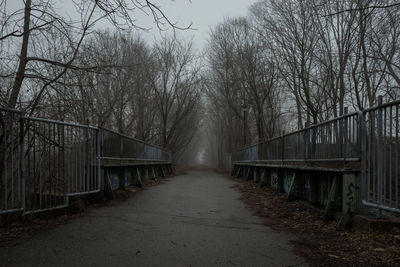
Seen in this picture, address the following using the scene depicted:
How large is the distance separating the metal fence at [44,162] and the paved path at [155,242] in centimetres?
63

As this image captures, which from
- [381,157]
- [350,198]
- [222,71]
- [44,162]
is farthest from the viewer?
[222,71]

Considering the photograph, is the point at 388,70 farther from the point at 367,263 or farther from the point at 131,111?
the point at 131,111

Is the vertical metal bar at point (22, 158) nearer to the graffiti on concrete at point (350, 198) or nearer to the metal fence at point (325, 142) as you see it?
the graffiti on concrete at point (350, 198)

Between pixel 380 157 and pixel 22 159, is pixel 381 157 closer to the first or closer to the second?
pixel 380 157

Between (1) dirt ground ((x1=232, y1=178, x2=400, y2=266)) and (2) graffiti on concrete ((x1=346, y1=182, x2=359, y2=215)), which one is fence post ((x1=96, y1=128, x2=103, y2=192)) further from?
(2) graffiti on concrete ((x1=346, y1=182, x2=359, y2=215))

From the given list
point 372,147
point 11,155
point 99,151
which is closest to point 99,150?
point 99,151

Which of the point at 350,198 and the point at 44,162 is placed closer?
the point at 350,198

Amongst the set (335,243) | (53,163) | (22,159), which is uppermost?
(22,159)

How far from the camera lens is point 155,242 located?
4.47 m

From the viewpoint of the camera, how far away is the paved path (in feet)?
12.1

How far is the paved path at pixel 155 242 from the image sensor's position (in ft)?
12.1

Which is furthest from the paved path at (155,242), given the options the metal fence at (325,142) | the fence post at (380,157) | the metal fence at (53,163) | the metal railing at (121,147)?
the metal railing at (121,147)

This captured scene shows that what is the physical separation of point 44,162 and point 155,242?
8.93 feet

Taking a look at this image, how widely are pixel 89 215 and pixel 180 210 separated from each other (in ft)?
6.60
